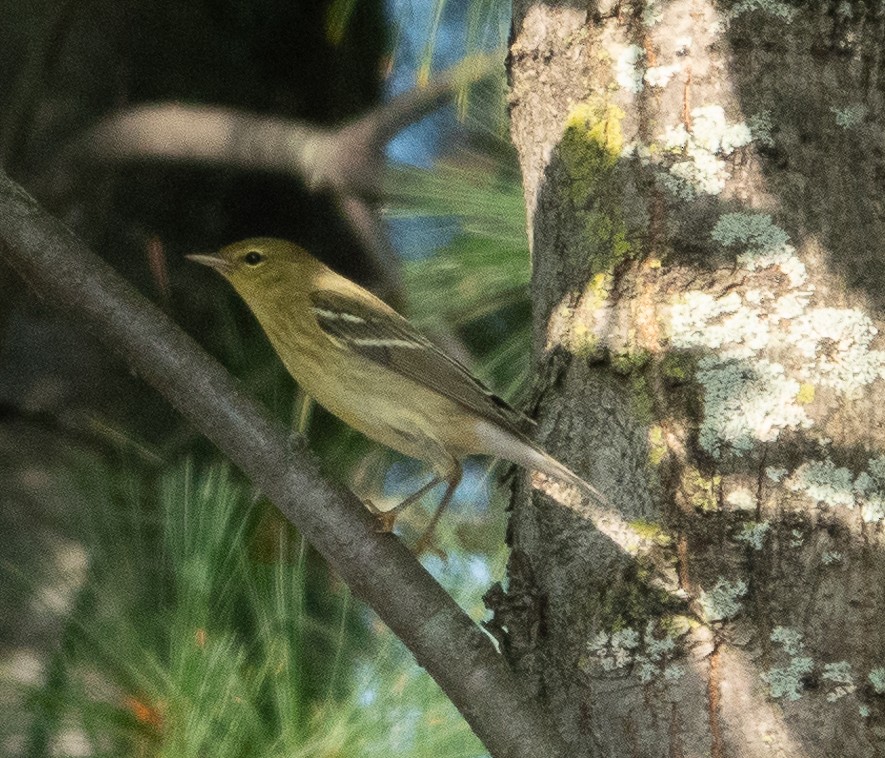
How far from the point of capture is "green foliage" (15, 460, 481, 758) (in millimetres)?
2301

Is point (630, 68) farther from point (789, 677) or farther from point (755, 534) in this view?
point (789, 677)

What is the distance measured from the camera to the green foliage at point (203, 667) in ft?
7.55

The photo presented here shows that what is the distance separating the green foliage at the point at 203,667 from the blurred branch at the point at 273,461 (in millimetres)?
469

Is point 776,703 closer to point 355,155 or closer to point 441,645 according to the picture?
point 441,645

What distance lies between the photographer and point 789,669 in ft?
5.95

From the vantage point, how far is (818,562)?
1871 millimetres

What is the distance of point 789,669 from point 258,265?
73.5 inches

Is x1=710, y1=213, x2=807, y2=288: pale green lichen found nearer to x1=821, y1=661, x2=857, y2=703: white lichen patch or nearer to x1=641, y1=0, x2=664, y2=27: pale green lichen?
x1=641, y1=0, x2=664, y2=27: pale green lichen

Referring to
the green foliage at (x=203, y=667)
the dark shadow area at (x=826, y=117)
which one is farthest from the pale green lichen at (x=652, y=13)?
the green foliage at (x=203, y=667)

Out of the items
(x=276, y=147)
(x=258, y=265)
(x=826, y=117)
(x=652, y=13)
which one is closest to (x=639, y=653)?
(x=826, y=117)

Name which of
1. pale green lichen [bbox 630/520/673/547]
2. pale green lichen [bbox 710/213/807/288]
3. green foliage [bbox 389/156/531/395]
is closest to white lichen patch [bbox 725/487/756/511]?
pale green lichen [bbox 630/520/673/547]

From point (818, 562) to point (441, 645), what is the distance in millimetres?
568

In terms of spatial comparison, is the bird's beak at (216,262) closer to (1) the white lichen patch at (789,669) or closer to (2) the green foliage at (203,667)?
(2) the green foliage at (203,667)

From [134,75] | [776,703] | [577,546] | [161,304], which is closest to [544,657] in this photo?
[577,546]
